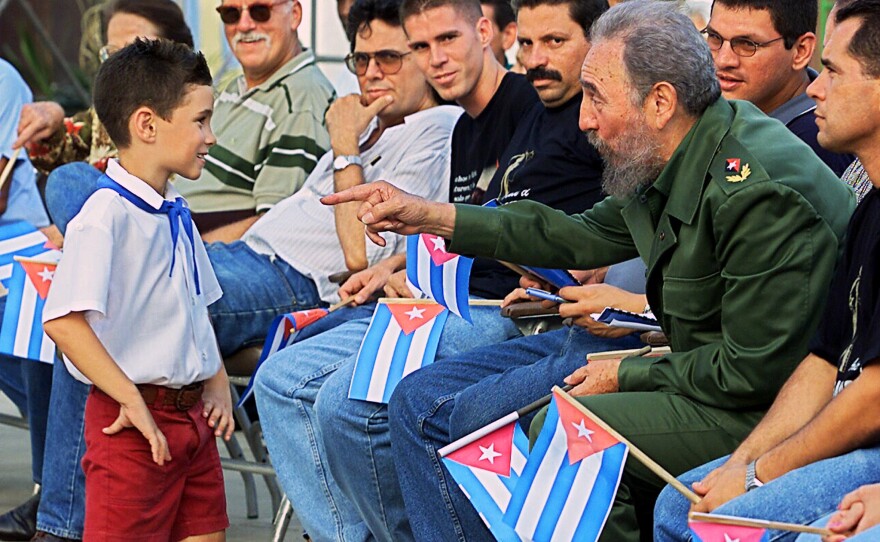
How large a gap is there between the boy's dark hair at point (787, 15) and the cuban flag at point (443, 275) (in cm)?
102

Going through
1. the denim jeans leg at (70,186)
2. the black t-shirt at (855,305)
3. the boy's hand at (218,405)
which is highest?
the black t-shirt at (855,305)

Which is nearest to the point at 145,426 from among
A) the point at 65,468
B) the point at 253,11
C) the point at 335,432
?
Answer: the point at 335,432

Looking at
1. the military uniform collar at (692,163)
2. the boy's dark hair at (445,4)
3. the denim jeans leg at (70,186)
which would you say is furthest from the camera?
the boy's dark hair at (445,4)

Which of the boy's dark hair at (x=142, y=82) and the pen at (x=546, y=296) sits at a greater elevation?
the boy's dark hair at (x=142, y=82)

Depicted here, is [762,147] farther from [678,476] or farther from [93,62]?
[93,62]

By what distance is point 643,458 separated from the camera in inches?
119

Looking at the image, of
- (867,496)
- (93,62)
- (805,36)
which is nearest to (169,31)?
(805,36)

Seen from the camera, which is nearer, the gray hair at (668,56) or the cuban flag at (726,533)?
the cuban flag at (726,533)

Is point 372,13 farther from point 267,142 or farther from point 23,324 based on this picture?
point 23,324

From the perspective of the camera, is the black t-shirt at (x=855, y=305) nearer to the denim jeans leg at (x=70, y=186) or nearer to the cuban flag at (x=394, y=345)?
the cuban flag at (x=394, y=345)

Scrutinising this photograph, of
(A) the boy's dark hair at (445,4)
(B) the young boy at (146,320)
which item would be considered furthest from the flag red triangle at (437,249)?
(A) the boy's dark hair at (445,4)

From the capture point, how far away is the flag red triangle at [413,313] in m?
4.39

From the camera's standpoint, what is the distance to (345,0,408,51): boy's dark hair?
533 cm

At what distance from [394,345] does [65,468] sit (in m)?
1.12
